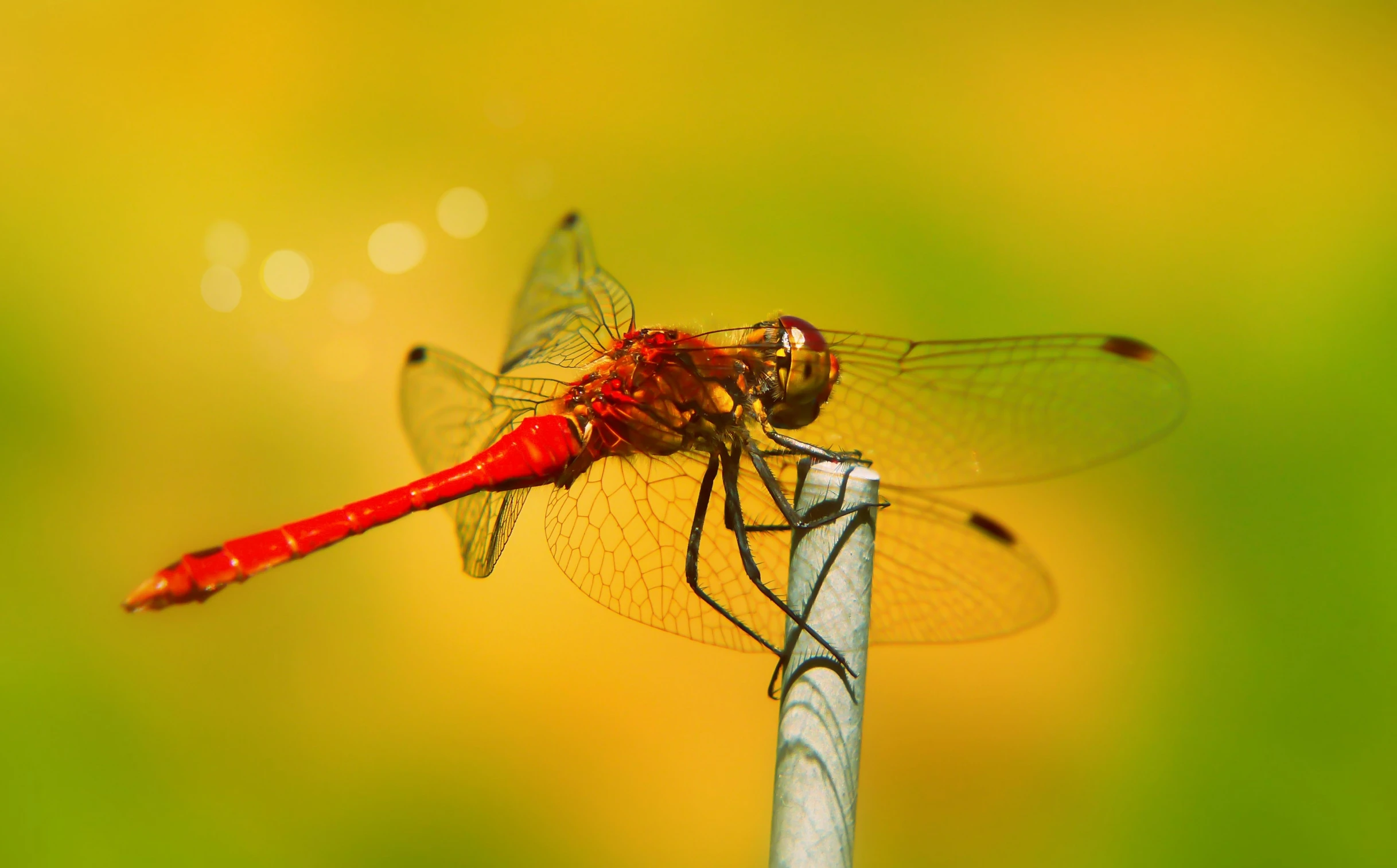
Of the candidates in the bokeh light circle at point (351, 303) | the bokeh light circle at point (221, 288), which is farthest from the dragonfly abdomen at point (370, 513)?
the bokeh light circle at point (221, 288)

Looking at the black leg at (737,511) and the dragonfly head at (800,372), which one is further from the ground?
the dragonfly head at (800,372)

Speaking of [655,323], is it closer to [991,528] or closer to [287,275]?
[287,275]

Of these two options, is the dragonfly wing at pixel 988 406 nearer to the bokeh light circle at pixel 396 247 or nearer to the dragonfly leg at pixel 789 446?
the dragonfly leg at pixel 789 446

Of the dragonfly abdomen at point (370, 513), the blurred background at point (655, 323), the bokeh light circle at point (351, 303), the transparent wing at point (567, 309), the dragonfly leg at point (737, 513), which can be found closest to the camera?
the dragonfly abdomen at point (370, 513)

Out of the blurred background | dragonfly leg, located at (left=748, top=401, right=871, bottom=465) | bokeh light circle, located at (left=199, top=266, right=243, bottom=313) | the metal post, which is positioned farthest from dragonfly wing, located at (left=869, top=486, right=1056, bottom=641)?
bokeh light circle, located at (left=199, top=266, right=243, bottom=313)

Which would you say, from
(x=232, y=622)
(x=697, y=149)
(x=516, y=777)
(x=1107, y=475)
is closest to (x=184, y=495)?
(x=232, y=622)
